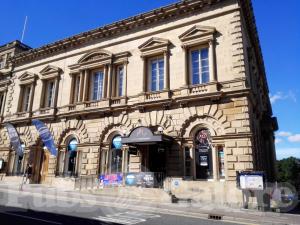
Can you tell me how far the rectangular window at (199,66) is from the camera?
1869 cm

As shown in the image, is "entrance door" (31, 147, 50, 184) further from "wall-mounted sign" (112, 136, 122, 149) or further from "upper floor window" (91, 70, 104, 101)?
"wall-mounted sign" (112, 136, 122, 149)

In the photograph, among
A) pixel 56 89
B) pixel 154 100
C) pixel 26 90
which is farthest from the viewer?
pixel 26 90

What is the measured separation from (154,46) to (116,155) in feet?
29.1

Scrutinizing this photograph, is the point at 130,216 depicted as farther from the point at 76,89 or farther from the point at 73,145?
the point at 76,89

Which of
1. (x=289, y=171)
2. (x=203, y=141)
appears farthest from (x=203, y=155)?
(x=289, y=171)

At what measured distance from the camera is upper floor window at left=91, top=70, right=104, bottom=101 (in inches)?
907

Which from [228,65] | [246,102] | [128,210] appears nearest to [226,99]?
[246,102]

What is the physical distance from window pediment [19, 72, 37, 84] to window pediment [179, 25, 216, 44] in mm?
15917

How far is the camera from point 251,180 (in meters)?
13.3

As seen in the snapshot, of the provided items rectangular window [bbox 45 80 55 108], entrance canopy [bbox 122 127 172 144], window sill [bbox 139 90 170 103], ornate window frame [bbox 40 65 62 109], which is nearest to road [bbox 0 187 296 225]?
entrance canopy [bbox 122 127 172 144]

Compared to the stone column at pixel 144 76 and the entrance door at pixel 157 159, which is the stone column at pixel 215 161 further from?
the stone column at pixel 144 76

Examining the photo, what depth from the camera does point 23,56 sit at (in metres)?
28.4

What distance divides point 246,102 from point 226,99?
1.26 metres

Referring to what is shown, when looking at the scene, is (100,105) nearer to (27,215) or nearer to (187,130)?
(187,130)
